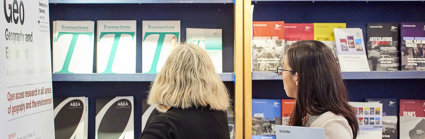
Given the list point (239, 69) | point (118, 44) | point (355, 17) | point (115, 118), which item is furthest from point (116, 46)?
point (355, 17)

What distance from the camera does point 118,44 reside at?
7.89 feet

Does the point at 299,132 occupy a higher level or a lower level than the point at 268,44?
lower

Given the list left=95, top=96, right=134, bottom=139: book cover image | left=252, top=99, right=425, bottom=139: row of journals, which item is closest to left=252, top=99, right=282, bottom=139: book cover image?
left=252, top=99, right=425, bottom=139: row of journals

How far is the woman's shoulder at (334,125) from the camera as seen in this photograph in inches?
56.1

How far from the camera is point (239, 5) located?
7.04ft

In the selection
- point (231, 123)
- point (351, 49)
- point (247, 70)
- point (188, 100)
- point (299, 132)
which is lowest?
point (231, 123)

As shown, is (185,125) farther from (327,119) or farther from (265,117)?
(265,117)

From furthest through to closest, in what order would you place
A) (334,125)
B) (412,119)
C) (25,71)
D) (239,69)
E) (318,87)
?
Result: (412,119), (239,69), (25,71), (318,87), (334,125)

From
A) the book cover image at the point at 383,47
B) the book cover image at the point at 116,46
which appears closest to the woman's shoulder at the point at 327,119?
the book cover image at the point at 383,47

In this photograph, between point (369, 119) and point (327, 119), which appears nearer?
point (327, 119)

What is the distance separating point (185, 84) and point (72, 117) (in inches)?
43.3

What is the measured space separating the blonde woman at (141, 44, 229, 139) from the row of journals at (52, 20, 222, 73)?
701 millimetres

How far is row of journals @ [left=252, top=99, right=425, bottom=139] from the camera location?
2.37m

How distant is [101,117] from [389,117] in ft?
5.77
